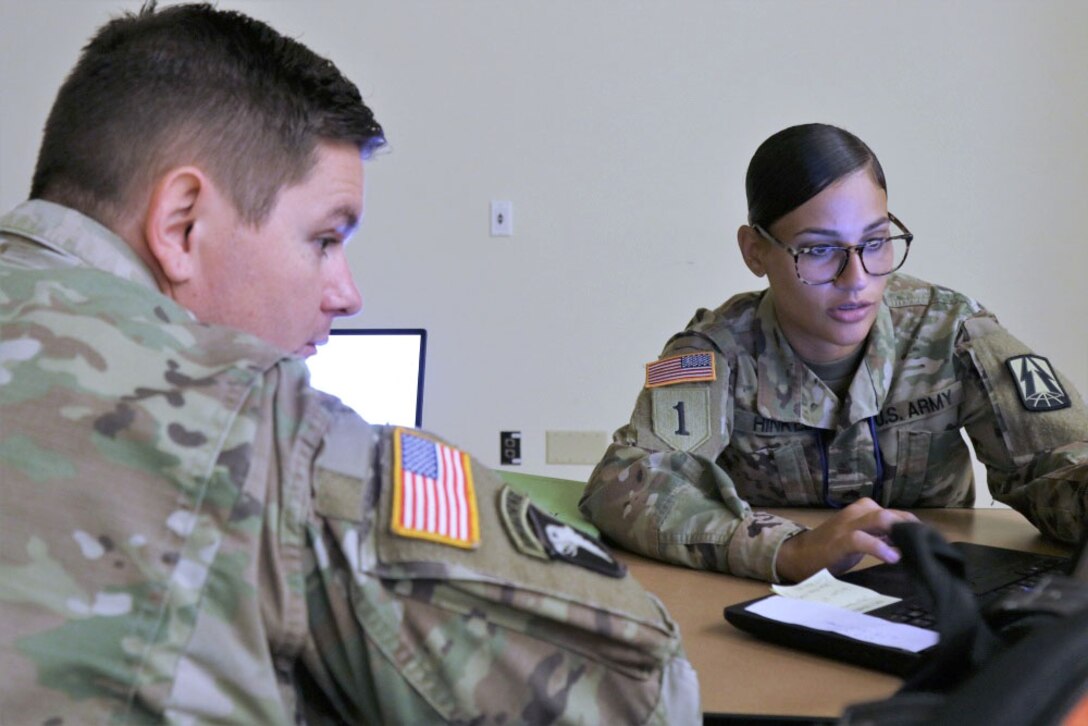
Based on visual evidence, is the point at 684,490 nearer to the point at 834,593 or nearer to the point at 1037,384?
the point at 834,593

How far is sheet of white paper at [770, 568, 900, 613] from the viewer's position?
0.99 metres

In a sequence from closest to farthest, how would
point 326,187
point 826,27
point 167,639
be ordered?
1. point 167,639
2. point 326,187
3. point 826,27

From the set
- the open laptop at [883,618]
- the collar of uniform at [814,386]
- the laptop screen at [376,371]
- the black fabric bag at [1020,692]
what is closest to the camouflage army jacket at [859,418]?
the collar of uniform at [814,386]

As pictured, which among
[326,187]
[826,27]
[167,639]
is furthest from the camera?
[826,27]

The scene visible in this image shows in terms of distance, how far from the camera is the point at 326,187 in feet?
2.95

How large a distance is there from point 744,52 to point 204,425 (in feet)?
8.78

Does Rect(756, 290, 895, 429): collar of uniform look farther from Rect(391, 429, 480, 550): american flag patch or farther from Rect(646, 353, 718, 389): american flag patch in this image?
Rect(391, 429, 480, 550): american flag patch

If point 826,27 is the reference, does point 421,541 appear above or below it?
below

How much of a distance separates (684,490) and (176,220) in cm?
75

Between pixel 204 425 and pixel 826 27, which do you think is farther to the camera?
pixel 826 27

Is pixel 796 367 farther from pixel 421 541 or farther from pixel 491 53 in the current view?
pixel 491 53

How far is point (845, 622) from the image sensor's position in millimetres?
918

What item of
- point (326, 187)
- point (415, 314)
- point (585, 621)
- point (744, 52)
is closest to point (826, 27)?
point (744, 52)

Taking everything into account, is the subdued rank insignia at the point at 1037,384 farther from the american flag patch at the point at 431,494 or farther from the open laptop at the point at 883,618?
the american flag patch at the point at 431,494
